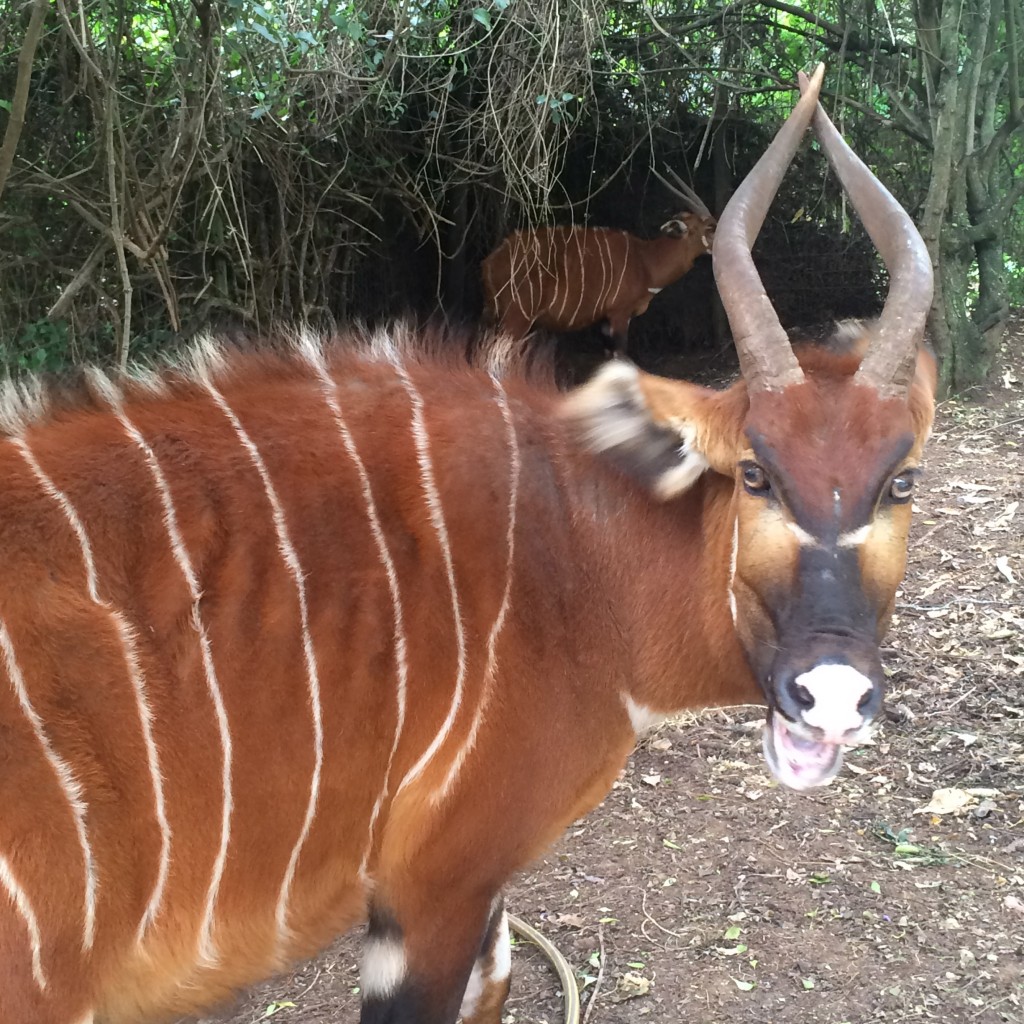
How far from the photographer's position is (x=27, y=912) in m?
1.46

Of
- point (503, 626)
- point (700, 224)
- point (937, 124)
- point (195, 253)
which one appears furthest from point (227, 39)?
point (700, 224)

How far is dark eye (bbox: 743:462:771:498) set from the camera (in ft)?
6.04

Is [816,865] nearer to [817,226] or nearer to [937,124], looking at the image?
[937,124]

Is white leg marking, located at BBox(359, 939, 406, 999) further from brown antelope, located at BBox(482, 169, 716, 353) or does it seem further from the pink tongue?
brown antelope, located at BBox(482, 169, 716, 353)

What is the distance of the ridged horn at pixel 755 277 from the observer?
1.89m

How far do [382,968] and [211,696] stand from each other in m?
0.80

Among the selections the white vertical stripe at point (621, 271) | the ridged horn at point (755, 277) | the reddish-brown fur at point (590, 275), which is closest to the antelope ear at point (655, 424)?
the ridged horn at point (755, 277)

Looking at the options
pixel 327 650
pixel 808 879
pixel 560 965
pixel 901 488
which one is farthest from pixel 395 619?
pixel 808 879

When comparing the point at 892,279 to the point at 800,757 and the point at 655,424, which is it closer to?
the point at 655,424

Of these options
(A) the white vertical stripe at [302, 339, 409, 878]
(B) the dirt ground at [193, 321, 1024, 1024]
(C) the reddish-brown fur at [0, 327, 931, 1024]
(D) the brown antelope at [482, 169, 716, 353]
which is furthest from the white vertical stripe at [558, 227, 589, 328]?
(A) the white vertical stripe at [302, 339, 409, 878]

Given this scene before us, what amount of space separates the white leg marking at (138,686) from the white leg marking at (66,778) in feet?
0.38

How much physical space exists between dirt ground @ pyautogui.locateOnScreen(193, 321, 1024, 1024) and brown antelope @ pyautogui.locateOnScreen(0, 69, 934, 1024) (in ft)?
2.47

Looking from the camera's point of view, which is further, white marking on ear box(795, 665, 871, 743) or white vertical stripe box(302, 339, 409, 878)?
white vertical stripe box(302, 339, 409, 878)

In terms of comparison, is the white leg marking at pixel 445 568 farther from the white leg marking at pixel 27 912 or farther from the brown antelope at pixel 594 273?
the brown antelope at pixel 594 273
